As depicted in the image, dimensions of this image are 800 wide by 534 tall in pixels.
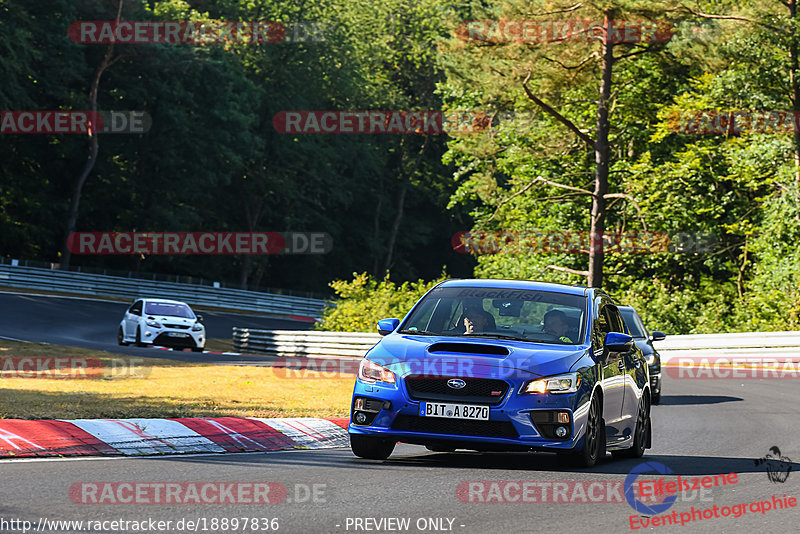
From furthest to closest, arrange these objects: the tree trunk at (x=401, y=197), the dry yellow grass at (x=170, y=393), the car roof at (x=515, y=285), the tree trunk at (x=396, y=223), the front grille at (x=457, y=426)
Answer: the tree trunk at (x=396, y=223)
the tree trunk at (x=401, y=197)
the dry yellow grass at (x=170, y=393)
the car roof at (x=515, y=285)
the front grille at (x=457, y=426)

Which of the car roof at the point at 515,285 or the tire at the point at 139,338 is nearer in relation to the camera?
the car roof at the point at 515,285

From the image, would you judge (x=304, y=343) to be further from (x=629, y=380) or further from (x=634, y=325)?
(x=629, y=380)

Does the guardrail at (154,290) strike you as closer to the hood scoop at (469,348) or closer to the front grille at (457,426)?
the hood scoop at (469,348)

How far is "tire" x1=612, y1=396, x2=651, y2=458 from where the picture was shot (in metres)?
11.9

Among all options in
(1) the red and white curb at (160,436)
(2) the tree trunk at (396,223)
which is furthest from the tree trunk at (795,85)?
(2) the tree trunk at (396,223)

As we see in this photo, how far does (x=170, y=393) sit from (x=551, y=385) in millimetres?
9093

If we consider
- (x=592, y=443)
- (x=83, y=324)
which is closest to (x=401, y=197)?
(x=83, y=324)

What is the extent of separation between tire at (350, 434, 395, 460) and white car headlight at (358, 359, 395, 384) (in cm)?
60

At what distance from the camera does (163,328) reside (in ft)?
112

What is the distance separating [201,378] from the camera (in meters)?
21.7

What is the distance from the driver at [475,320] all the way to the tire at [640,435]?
219 cm

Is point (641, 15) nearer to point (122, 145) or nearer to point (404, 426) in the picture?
point (404, 426)

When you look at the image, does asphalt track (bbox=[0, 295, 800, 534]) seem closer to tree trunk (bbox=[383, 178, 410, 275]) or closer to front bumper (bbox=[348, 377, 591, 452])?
front bumper (bbox=[348, 377, 591, 452])

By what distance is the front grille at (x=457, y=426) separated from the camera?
9602 mm
